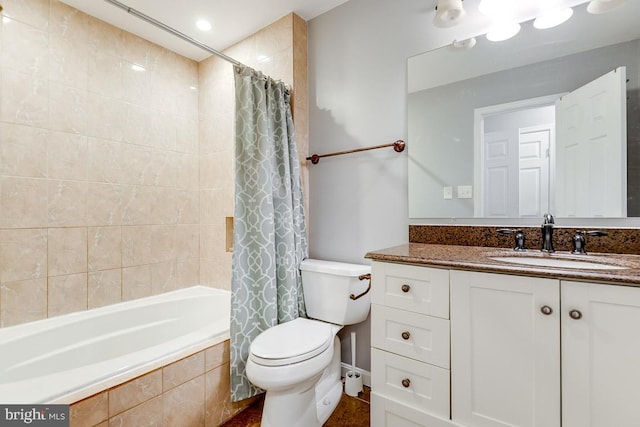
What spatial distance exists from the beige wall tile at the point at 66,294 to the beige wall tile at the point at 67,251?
0.04 metres

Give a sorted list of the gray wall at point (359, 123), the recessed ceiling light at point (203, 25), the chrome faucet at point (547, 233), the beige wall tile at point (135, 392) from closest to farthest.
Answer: the beige wall tile at point (135, 392)
the chrome faucet at point (547, 233)
the gray wall at point (359, 123)
the recessed ceiling light at point (203, 25)

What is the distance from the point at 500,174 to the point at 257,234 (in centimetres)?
131

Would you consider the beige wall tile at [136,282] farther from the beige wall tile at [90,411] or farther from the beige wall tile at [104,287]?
the beige wall tile at [90,411]

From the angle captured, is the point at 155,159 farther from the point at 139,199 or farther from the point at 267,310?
the point at 267,310

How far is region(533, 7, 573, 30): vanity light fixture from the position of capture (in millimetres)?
1312

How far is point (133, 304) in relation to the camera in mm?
2080

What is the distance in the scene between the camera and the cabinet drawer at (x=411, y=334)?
111 centimetres

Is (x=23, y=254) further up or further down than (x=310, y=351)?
further up

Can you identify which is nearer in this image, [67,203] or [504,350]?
[504,350]

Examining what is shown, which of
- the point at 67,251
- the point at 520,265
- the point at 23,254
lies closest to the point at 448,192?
the point at 520,265

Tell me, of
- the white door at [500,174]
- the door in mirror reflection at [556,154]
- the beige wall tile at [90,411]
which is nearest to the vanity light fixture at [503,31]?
the door in mirror reflection at [556,154]

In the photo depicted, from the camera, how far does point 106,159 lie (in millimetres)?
2012

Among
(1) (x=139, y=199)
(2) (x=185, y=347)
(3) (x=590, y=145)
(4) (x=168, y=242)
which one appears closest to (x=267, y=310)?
Answer: (2) (x=185, y=347)

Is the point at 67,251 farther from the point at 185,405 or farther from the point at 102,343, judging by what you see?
the point at 185,405
